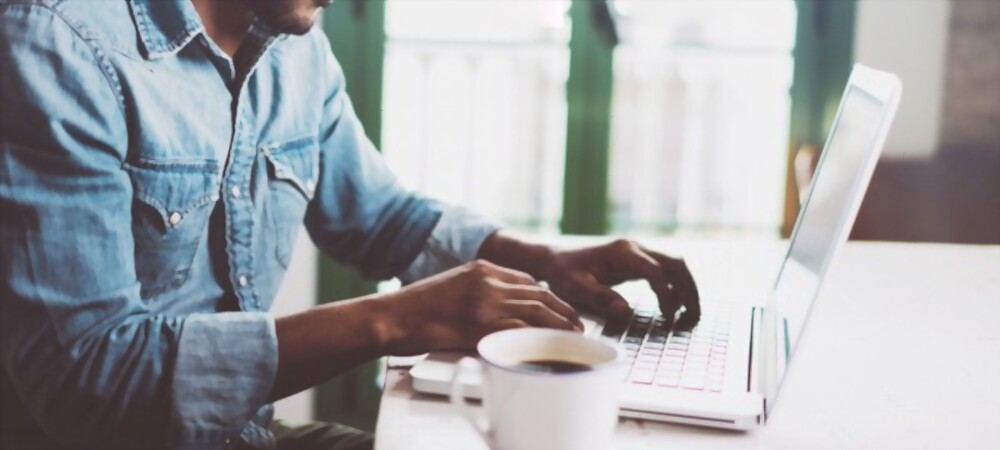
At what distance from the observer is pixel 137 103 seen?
990 millimetres

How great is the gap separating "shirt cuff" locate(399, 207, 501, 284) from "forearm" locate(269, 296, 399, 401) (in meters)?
0.40

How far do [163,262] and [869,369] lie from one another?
68 cm

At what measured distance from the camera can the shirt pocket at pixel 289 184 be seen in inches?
47.8

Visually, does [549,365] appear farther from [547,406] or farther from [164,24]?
[164,24]

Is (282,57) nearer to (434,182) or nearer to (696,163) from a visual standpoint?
(434,182)

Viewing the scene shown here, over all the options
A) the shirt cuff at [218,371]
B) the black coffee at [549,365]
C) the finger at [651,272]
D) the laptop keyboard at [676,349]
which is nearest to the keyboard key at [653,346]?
the laptop keyboard at [676,349]

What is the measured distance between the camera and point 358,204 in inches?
55.1

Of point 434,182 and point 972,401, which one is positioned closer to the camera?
point 972,401

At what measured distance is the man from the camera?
0.90 meters

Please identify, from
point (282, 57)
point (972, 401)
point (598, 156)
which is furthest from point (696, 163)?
point (972, 401)

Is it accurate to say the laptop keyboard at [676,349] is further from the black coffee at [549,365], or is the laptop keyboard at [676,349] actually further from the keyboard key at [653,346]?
the black coffee at [549,365]

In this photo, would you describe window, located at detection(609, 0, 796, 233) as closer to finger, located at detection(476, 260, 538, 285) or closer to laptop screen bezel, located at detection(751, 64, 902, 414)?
laptop screen bezel, located at detection(751, 64, 902, 414)

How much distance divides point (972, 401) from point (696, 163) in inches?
82.0

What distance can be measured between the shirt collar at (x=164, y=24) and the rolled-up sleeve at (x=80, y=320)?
0.11 meters
